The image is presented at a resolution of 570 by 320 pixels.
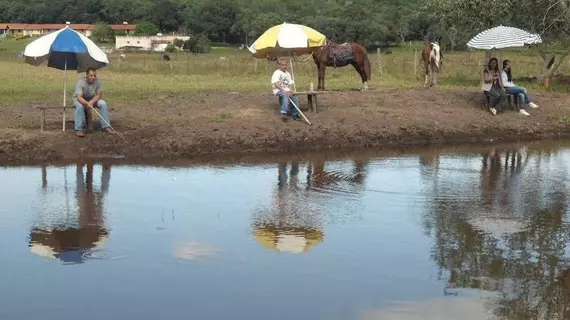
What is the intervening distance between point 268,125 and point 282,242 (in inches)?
305

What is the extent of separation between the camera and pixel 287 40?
17.6 metres

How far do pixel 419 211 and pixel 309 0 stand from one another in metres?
91.4

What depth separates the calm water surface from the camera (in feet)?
23.5

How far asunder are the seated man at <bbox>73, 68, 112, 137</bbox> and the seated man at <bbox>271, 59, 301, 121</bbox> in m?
3.69

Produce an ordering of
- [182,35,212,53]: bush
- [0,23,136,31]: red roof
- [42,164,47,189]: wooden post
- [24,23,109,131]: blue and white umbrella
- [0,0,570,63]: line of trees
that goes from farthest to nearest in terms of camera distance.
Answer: [0,23,136,31]: red roof → [182,35,212,53]: bush → [0,0,570,63]: line of trees → [24,23,109,131]: blue and white umbrella → [42,164,47,189]: wooden post

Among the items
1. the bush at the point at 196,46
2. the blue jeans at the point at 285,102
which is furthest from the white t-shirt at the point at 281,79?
the bush at the point at 196,46

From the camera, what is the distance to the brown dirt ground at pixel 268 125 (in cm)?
1505

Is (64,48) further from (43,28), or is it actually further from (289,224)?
(43,28)

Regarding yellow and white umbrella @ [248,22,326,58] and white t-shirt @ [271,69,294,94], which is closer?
white t-shirt @ [271,69,294,94]

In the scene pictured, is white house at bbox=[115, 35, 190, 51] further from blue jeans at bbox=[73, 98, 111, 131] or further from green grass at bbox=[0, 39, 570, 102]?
blue jeans at bbox=[73, 98, 111, 131]

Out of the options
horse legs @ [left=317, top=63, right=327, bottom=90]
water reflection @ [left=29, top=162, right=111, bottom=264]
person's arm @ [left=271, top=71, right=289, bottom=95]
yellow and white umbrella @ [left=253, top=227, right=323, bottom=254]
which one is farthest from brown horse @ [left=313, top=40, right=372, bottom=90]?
yellow and white umbrella @ [left=253, top=227, right=323, bottom=254]

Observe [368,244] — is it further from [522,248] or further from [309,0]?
[309,0]

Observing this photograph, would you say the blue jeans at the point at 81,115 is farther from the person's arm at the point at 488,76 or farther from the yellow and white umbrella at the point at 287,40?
the person's arm at the point at 488,76

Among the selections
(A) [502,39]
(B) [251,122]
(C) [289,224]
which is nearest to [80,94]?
(B) [251,122]
